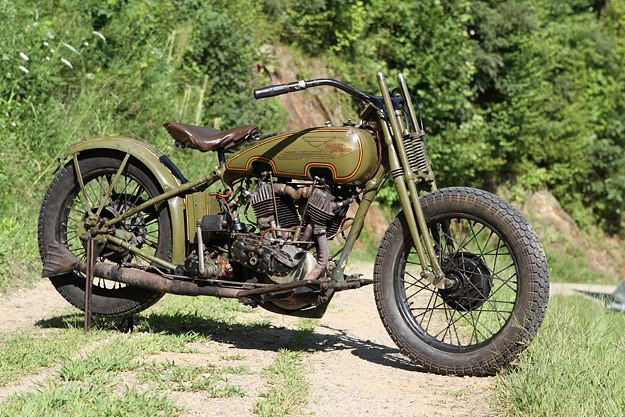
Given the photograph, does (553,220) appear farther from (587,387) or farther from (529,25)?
(587,387)

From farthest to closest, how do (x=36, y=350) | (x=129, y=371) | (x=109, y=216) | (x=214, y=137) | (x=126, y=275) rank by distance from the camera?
(x=109, y=216) → (x=126, y=275) → (x=214, y=137) → (x=36, y=350) → (x=129, y=371)

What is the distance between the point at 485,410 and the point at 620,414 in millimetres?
655

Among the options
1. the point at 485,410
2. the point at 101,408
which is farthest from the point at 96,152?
the point at 485,410

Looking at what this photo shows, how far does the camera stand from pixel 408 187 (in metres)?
5.02

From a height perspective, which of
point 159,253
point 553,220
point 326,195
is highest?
point 326,195

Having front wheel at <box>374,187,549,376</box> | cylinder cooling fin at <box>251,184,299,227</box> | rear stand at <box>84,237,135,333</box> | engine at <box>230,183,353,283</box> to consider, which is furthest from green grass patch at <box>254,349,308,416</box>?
rear stand at <box>84,237,135,333</box>

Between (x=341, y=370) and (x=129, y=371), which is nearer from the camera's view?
(x=129, y=371)

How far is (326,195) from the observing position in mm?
5133

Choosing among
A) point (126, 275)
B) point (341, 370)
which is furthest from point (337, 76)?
point (341, 370)

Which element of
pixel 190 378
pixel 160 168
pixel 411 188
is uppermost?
pixel 160 168

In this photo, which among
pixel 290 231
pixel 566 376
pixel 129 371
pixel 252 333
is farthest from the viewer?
pixel 252 333

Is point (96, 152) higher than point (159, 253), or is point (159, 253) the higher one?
point (96, 152)

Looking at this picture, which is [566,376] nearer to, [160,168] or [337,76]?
[160,168]

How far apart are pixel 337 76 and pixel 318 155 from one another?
11.8 metres
